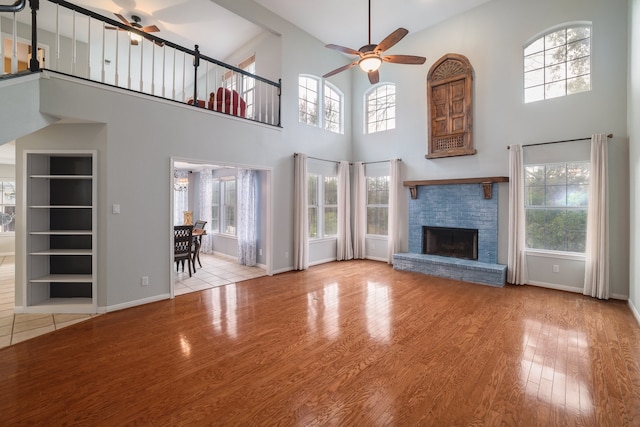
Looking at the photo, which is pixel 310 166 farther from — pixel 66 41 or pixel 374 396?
pixel 66 41

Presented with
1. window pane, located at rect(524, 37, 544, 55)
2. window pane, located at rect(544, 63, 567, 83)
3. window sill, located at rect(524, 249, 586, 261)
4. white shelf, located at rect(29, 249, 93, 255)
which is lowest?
window sill, located at rect(524, 249, 586, 261)

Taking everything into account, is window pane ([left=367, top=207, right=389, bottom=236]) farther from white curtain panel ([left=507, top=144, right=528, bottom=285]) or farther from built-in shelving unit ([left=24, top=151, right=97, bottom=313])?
built-in shelving unit ([left=24, top=151, right=97, bottom=313])

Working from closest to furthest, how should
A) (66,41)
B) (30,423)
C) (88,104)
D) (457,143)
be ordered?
(30,423) < (88,104) < (457,143) < (66,41)

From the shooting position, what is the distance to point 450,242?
20.2 feet

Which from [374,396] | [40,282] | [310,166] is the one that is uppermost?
[310,166]

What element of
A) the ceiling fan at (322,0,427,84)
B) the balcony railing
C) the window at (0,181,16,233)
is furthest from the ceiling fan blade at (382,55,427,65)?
the window at (0,181,16,233)

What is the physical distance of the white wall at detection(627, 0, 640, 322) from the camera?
3.58 m

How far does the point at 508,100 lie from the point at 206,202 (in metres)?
7.43

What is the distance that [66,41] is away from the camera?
→ 638 cm

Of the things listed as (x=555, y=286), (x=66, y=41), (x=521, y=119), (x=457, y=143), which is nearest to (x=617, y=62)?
(x=521, y=119)

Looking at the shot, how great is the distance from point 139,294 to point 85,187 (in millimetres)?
1697

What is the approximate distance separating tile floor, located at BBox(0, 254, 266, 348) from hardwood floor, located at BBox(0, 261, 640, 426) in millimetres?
252

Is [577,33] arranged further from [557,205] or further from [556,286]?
[556,286]

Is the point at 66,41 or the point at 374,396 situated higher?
the point at 66,41
